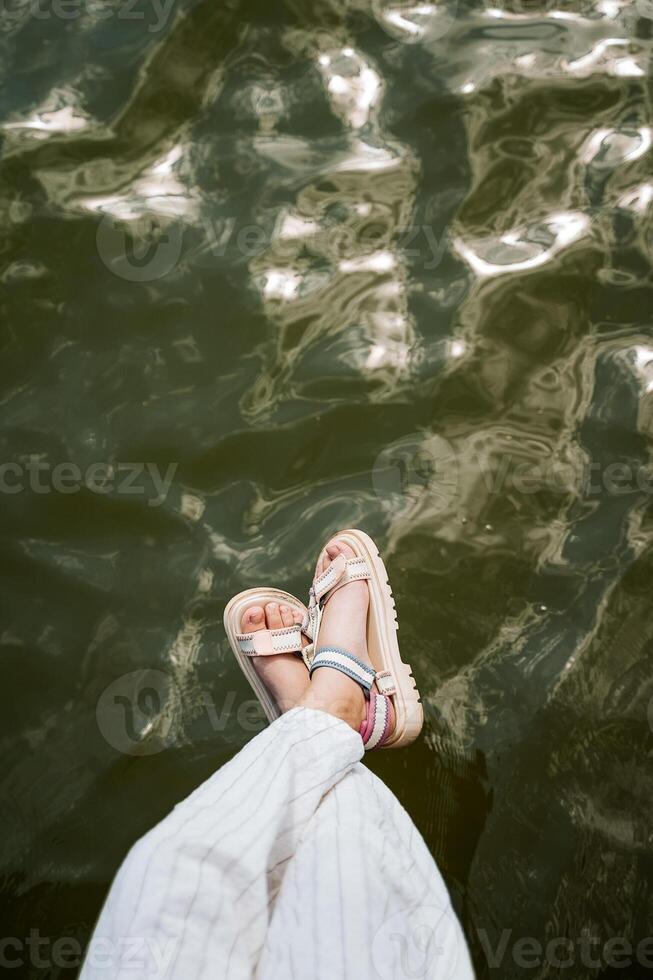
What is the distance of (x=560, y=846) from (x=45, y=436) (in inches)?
65.5

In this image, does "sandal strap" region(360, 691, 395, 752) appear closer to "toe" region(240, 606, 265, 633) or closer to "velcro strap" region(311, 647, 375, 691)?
"velcro strap" region(311, 647, 375, 691)

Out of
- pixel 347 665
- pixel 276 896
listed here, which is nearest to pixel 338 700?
pixel 347 665

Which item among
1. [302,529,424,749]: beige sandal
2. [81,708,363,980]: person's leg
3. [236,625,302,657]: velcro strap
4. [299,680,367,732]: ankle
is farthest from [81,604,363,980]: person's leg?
[236,625,302,657]: velcro strap

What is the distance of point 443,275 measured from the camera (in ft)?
7.79

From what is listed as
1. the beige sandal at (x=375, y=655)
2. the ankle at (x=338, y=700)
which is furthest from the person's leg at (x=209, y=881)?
the beige sandal at (x=375, y=655)

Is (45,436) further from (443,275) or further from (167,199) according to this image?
(443,275)

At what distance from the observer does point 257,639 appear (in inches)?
77.8

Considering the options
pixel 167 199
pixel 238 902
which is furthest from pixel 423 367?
pixel 238 902

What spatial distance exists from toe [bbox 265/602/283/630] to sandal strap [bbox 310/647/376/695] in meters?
0.14

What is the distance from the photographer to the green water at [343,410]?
6.28ft

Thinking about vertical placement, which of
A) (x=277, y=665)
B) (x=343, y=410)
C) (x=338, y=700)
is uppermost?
(x=343, y=410)

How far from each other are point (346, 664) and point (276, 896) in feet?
2.24

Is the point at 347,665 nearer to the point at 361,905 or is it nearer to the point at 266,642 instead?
the point at 266,642

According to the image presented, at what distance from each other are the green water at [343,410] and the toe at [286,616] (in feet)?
0.35
